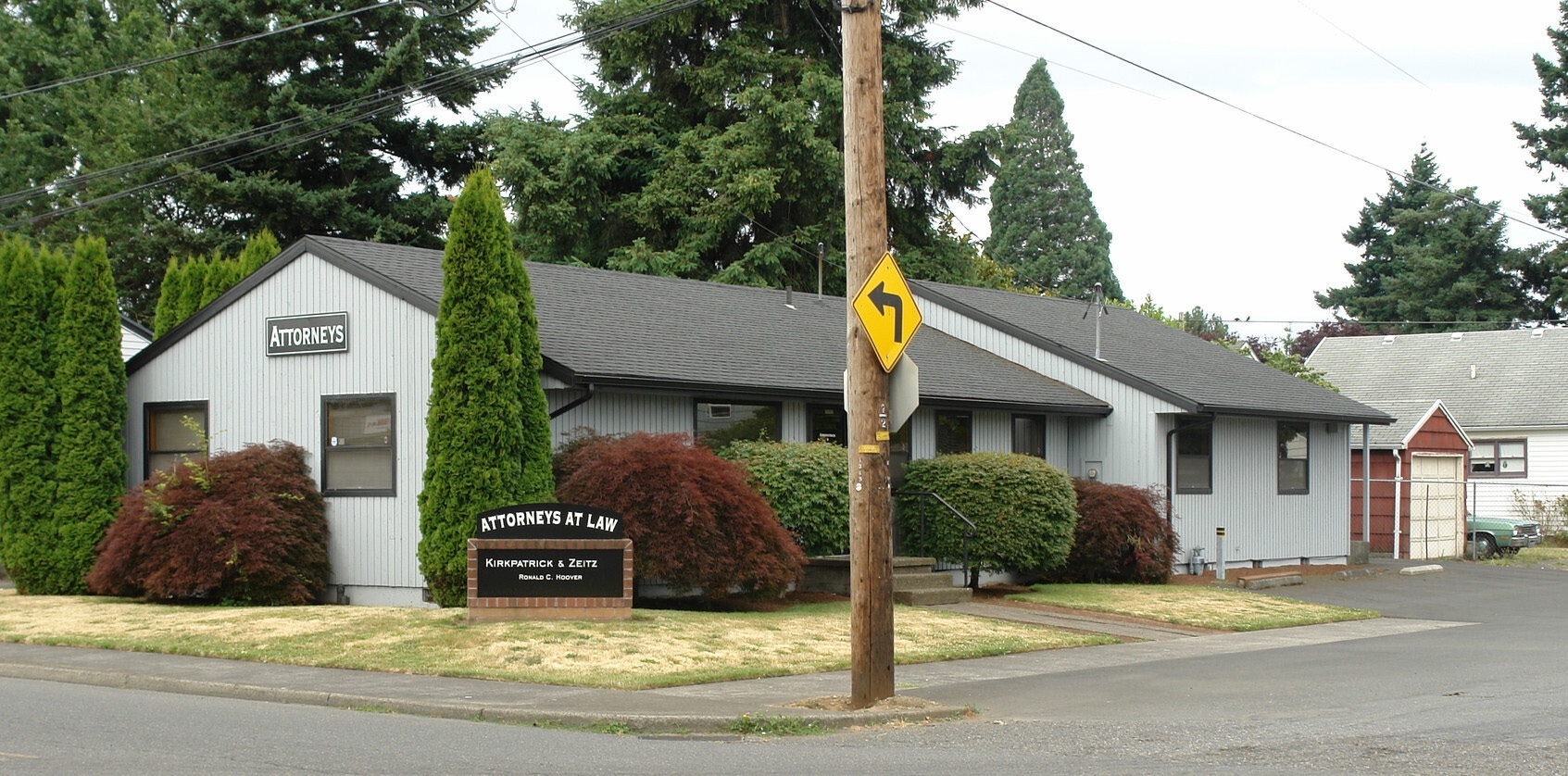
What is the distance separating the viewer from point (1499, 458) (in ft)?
144

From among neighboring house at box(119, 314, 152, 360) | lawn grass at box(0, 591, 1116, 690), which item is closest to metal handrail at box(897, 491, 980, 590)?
lawn grass at box(0, 591, 1116, 690)

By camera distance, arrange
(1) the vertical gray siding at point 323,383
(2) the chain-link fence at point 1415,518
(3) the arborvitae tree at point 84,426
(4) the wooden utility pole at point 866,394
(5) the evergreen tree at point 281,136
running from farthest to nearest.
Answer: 1. (5) the evergreen tree at point 281,136
2. (2) the chain-link fence at point 1415,518
3. (3) the arborvitae tree at point 84,426
4. (1) the vertical gray siding at point 323,383
5. (4) the wooden utility pole at point 866,394

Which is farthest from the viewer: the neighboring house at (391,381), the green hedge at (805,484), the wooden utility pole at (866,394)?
the green hedge at (805,484)

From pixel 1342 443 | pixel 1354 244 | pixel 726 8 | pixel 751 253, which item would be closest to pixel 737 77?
pixel 726 8

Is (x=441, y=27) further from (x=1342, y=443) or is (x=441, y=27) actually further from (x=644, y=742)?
(x=644, y=742)

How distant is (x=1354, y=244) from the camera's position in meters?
76.0

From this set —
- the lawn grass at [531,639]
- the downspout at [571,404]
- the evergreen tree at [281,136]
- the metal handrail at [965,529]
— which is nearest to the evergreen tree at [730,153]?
the evergreen tree at [281,136]

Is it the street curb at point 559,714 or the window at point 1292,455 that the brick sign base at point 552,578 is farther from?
the window at point 1292,455

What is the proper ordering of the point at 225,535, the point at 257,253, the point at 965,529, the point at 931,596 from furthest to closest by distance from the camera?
the point at 257,253
the point at 965,529
the point at 931,596
the point at 225,535

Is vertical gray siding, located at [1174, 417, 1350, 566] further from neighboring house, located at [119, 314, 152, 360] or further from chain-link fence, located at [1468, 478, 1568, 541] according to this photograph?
neighboring house, located at [119, 314, 152, 360]

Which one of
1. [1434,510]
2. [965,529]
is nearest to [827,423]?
[965,529]

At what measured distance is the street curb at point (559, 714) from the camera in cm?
1170

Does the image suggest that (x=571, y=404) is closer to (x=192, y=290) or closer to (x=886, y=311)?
(x=886, y=311)

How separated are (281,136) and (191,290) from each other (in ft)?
50.2
